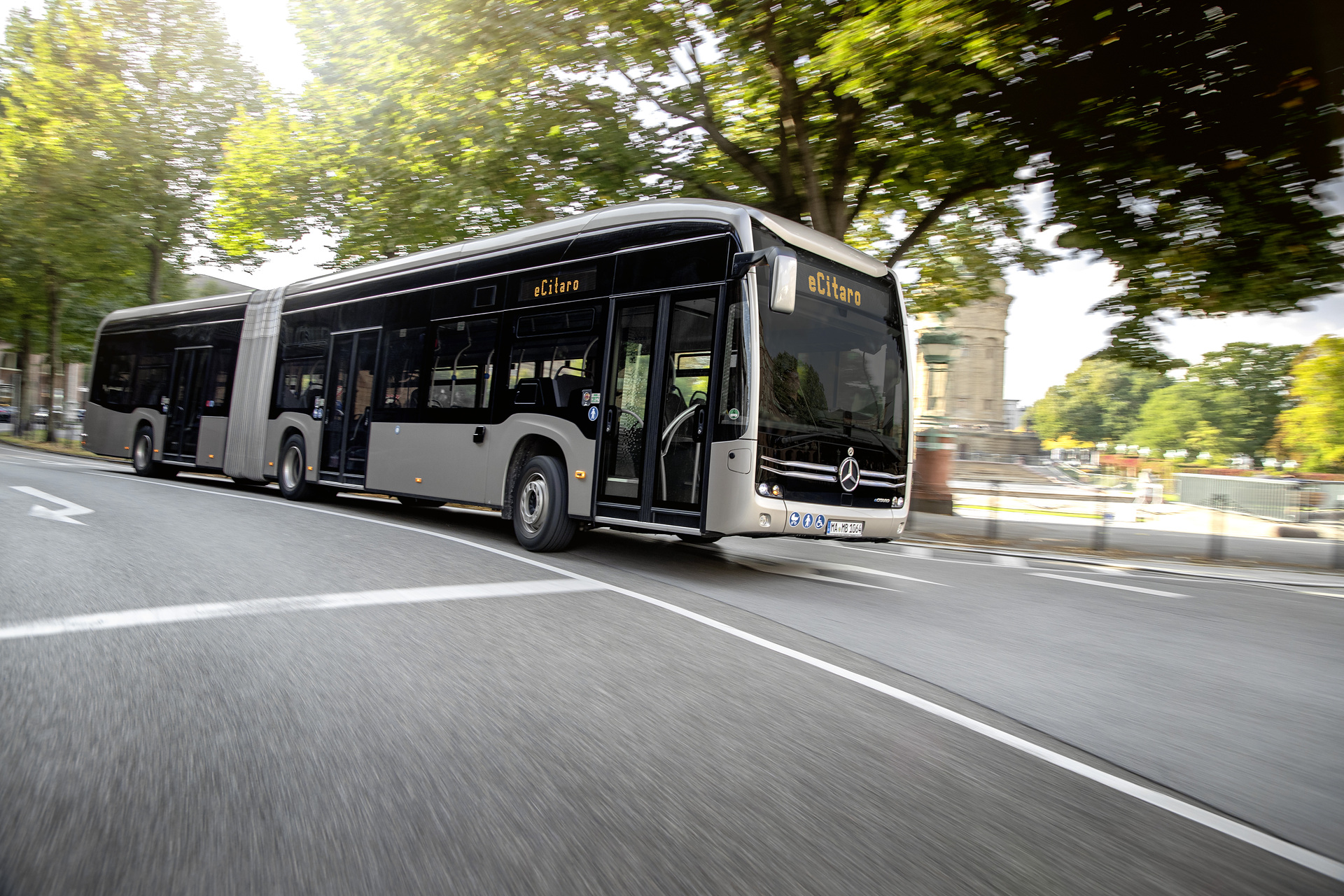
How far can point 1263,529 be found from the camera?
52.9 ft

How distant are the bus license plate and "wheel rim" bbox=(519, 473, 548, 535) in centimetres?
297

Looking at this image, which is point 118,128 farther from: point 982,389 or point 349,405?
point 982,389

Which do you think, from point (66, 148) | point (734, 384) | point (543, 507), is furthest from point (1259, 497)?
point (66, 148)

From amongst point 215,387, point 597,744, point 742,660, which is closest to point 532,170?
point 215,387

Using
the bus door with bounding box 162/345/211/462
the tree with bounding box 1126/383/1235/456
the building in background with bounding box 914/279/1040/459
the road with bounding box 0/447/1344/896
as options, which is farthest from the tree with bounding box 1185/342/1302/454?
the road with bounding box 0/447/1344/896

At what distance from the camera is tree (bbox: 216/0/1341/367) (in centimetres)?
1049

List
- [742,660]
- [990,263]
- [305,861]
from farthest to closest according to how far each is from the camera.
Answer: [990,263]
[742,660]
[305,861]

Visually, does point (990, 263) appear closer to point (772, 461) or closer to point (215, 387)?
point (772, 461)

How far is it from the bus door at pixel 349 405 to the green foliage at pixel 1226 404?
2692 inches

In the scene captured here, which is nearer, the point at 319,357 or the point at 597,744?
the point at 597,744

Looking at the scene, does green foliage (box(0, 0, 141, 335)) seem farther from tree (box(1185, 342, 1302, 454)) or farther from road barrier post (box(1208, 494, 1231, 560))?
tree (box(1185, 342, 1302, 454))

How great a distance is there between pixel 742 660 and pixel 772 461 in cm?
287

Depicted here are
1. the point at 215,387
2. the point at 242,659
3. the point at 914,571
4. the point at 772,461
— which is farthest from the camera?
the point at 215,387

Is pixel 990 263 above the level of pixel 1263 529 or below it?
above
